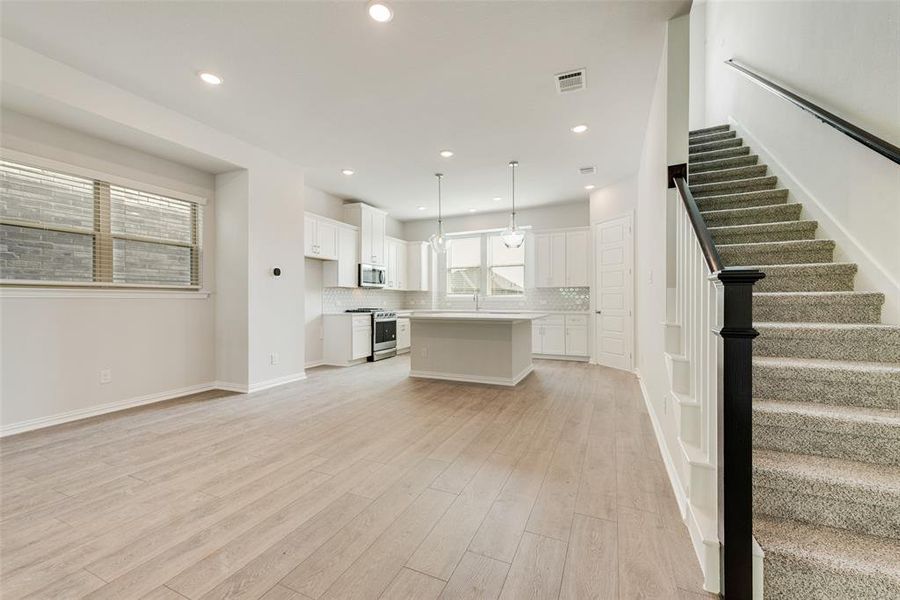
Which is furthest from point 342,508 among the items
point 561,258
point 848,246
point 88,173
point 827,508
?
point 561,258

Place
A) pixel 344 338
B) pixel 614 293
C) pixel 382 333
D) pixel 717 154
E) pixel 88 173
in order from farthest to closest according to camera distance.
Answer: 1. pixel 382 333
2. pixel 344 338
3. pixel 614 293
4. pixel 717 154
5. pixel 88 173

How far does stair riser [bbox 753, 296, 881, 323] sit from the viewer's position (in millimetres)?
2039

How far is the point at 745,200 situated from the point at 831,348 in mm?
1689

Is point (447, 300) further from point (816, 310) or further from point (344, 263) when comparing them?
point (816, 310)

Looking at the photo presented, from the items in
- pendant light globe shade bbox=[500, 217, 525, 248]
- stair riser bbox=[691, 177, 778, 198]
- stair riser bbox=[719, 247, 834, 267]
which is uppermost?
stair riser bbox=[691, 177, 778, 198]

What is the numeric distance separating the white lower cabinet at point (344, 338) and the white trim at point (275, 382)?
1044 millimetres

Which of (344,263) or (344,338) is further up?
(344,263)

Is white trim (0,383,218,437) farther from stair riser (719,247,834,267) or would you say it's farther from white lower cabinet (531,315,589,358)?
stair riser (719,247,834,267)

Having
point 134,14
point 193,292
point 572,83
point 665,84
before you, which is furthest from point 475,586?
point 193,292

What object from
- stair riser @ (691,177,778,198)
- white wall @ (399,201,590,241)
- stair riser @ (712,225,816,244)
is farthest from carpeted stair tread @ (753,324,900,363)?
white wall @ (399,201,590,241)

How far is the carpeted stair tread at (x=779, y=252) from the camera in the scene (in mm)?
2443

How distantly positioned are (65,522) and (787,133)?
217 inches

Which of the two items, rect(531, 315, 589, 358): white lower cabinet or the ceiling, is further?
rect(531, 315, 589, 358): white lower cabinet

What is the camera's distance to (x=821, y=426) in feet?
5.28
